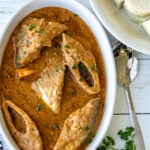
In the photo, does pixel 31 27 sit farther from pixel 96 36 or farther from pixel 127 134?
pixel 127 134

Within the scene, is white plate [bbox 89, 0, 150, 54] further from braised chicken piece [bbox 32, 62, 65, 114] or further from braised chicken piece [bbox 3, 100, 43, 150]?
braised chicken piece [bbox 3, 100, 43, 150]

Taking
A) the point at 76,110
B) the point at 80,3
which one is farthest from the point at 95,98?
the point at 80,3

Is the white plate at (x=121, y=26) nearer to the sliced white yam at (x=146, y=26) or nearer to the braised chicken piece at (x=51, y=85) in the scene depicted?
the sliced white yam at (x=146, y=26)

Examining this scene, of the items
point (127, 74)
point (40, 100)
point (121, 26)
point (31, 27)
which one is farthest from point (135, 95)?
point (31, 27)

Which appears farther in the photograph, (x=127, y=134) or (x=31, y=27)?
(x=127, y=134)

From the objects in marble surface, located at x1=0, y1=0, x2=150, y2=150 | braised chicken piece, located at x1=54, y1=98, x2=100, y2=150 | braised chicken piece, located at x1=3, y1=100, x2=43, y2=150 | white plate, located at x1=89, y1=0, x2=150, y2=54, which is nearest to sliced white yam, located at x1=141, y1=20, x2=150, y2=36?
white plate, located at x1=89, y1=0, x2=150, y2=54

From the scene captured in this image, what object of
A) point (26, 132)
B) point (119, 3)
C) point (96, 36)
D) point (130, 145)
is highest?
point (119, 3)

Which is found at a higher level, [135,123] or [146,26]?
[146,26]
